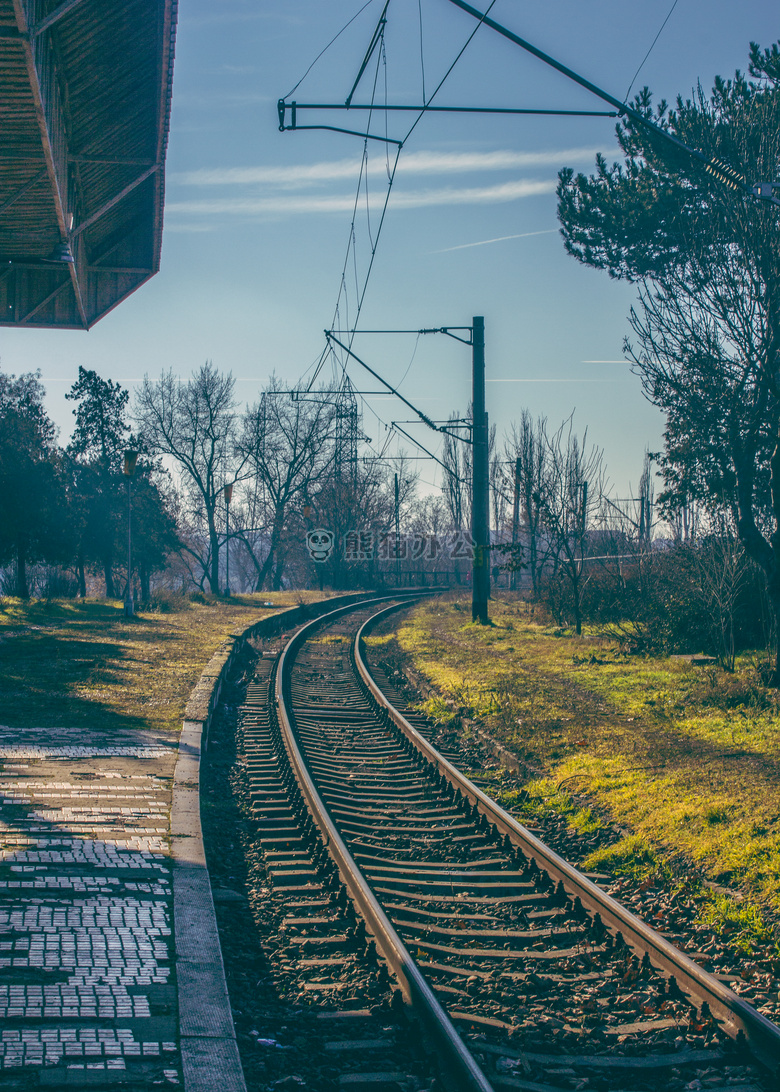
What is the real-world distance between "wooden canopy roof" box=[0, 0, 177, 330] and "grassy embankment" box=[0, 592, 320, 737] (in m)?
6.45

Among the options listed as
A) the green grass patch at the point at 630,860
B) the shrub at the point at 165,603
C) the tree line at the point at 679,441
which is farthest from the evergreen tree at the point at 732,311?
the shrub at the point at 165,603

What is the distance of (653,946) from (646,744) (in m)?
5.37

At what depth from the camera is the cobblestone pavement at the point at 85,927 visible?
142 inches

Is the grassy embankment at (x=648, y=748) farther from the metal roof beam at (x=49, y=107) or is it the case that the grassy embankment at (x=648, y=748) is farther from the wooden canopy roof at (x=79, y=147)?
the wooden canopy roof at (x=79, y=147)

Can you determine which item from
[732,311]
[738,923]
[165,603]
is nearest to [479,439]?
[732,311]

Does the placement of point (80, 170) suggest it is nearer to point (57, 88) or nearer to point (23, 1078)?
point (57, 88)

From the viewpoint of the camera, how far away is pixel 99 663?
1652 centimetres

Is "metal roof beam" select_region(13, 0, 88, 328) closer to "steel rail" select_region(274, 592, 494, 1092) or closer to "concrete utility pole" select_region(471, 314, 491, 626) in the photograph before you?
"steel rail" select_region(274, 592, 494, 1092)

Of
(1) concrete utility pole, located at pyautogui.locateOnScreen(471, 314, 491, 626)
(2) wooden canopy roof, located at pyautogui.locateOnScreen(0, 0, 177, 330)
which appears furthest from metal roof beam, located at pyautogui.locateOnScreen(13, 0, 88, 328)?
(1) concrete utility pole, located at pyautogui.locateOnScreen(471, 314, 491, 626)

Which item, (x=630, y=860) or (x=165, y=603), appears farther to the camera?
(x=165, y=603)

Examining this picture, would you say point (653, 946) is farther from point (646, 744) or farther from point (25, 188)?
point (25, 188)

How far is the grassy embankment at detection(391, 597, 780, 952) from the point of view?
6.64 m

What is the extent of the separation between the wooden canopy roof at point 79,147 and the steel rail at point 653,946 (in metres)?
8.58

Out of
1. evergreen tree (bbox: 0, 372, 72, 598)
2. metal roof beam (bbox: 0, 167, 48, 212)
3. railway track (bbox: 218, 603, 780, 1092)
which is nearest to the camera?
railway track (bbox: 218, 603, 780, 1092)
